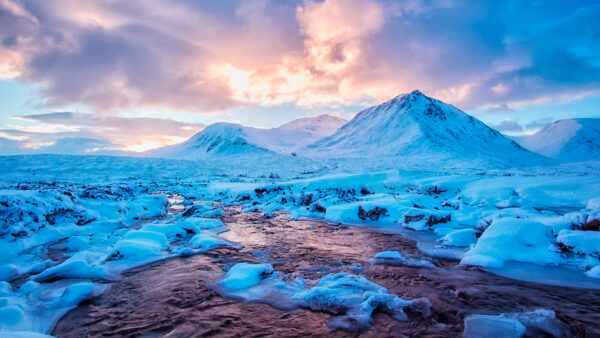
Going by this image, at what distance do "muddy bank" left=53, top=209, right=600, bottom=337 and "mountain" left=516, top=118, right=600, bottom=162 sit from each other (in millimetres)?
93195

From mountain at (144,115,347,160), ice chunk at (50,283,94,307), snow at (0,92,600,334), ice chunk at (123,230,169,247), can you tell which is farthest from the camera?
mountain at (144,115,347,160)

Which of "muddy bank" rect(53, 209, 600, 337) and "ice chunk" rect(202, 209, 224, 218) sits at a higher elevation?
"ice chunk" rect(202, 209, 224, 218)

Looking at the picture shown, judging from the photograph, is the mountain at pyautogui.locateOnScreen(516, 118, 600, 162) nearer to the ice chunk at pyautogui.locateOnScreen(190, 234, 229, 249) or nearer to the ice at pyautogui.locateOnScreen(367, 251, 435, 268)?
the ice at pyautogui.locateOnScreen(367, 251, 435, 268)

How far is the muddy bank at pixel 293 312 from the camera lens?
314 centimetres

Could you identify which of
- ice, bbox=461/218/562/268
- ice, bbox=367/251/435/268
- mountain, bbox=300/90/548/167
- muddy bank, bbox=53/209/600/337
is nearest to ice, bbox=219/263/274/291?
muddy bank, bbox=53/209/600/337

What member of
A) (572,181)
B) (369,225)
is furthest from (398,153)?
(369,225)

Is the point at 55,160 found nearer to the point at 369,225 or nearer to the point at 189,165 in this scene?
the point at 189,165

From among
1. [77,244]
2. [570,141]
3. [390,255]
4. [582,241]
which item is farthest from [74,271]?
[570,141]

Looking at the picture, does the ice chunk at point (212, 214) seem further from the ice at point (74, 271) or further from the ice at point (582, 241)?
the ice at point (582, 241)

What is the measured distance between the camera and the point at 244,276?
14.7 ft

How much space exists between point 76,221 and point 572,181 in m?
19.0

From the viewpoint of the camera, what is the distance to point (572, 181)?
1276 cm

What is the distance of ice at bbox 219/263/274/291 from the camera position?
4.30m

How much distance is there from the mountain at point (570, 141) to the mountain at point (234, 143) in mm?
71362
